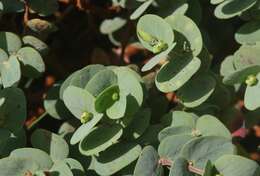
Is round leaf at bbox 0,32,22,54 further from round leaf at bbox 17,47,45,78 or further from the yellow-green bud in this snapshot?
the yellow-green bud

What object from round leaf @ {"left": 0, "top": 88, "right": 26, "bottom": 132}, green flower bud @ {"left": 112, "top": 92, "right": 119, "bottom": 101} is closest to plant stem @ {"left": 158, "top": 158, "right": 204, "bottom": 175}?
green flower bud @ {"left": 112, "top": 92, "right": 119, "bottom": 101}

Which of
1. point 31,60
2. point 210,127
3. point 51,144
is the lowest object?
point 210,127

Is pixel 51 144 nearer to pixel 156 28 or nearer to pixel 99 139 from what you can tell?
pixel 99 139

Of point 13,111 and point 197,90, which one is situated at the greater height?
point 13,111

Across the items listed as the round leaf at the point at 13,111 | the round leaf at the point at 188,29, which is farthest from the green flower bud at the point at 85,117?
the round leaf at the point at 188,29

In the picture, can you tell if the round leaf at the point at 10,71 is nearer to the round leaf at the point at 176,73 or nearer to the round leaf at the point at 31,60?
the round leaf at the point at 31,60

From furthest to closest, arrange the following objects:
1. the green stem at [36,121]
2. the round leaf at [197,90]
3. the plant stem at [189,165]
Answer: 1. the green stem at [36,121]
2. the round leaf at [197,90]
3. the plant stem at [189,165]

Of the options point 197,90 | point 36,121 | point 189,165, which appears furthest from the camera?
point 36,121

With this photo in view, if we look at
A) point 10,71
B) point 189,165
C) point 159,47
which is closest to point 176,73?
point 159,47

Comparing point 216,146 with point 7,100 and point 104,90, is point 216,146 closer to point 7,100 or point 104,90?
point 104,90

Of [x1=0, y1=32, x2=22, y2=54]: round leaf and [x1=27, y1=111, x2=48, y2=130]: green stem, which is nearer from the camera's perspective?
[x1=0, y1=32, x2=22, y2=54]: round leaf

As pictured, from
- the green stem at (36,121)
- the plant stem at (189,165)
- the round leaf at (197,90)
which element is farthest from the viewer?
the green stem at (36,121)

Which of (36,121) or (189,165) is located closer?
(189,165)
